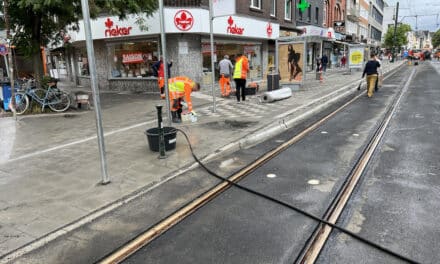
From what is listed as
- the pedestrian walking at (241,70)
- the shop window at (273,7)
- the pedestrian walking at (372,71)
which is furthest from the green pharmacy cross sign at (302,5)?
the pedestrian walking at (241,70)

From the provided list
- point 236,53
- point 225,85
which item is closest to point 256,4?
point 236,53

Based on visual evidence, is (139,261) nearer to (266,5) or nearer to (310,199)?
(310,199)

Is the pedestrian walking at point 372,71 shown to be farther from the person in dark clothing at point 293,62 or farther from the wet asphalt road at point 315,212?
the wet asphalt road at point 315,212

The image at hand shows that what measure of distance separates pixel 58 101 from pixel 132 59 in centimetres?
612

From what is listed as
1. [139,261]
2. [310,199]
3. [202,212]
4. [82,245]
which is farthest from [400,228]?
[82,245]

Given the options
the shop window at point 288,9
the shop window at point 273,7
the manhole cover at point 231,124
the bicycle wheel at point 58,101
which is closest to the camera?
the manhole cover at point 231,124

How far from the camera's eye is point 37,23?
485 inches

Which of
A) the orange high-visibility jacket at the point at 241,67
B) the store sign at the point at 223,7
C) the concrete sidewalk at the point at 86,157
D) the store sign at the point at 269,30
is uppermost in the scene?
the store sign at the point at 269,30

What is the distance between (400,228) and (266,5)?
2022 cm

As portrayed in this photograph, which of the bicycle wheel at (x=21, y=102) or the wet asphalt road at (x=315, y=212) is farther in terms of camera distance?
the bicycle wheel at (x=21, y=102)

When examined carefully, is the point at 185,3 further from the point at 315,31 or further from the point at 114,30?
the point at 315,31

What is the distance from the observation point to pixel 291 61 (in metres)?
16.8

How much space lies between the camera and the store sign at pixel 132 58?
17266 mm

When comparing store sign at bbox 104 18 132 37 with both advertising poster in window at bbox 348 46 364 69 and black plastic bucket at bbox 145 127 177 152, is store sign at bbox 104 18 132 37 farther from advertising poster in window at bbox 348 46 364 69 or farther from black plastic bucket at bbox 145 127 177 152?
advertising poster in window at bbox 348 46 364 69
